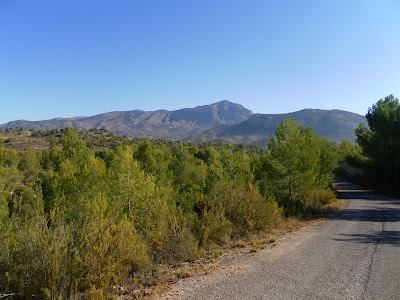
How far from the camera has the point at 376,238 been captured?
10.0 m

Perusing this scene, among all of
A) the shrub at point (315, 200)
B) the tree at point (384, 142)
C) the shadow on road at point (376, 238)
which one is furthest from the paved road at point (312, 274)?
the tree at point (384, 142)

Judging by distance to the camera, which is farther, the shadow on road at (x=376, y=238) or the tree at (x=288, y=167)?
the tree at (x=288, y=167)

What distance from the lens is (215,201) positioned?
1080cm

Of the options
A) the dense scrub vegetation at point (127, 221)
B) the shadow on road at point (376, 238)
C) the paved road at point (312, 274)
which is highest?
the dense scrub vegetation at point (127, 221)

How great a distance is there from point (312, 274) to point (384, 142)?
92.8 ft

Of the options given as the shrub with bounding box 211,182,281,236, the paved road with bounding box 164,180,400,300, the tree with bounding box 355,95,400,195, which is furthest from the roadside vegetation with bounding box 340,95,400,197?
the shrub with bounding box 211,182,281,236

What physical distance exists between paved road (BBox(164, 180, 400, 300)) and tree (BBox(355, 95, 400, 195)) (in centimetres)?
2205

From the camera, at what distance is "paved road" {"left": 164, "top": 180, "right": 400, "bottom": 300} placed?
5355 millimetres

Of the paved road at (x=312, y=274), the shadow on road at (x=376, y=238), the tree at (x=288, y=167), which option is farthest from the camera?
the tree at (x=288, y=167)

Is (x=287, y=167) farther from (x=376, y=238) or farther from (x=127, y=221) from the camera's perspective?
(x=127, y=221)

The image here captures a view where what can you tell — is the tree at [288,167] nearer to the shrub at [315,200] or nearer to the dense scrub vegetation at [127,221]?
the dense scrub vegetation at [127,221]

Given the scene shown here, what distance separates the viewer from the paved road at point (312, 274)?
17.6 feet

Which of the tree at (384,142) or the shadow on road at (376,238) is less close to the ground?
the tree at (384,142)

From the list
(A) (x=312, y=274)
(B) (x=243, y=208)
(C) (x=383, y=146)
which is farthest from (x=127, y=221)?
(C) (x=383, y=146)
